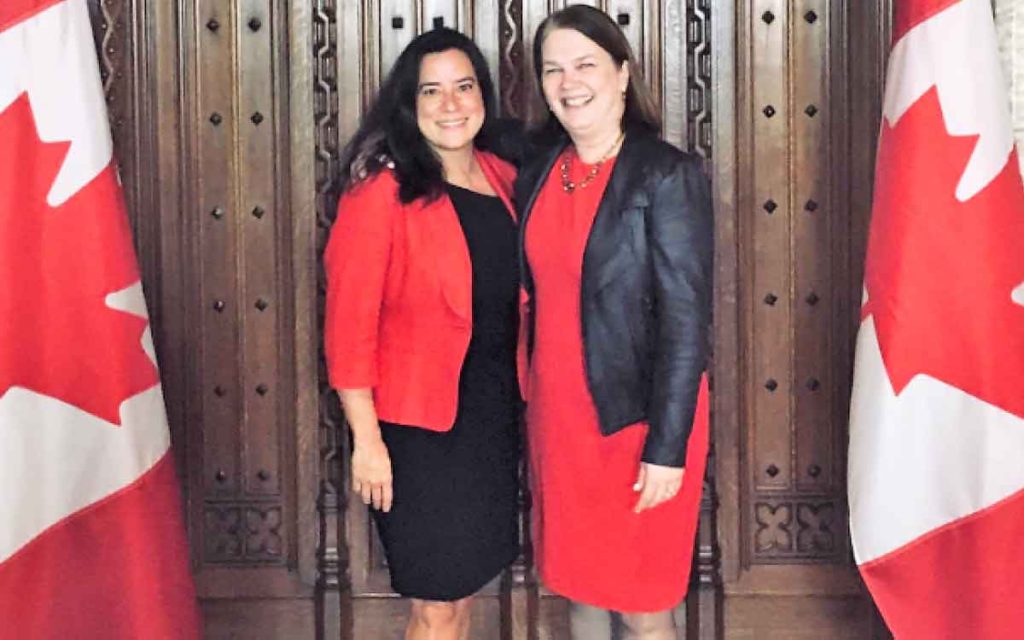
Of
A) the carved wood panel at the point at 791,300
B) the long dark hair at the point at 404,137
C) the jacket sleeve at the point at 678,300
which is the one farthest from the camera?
the carved wood panel at the point at 791,300

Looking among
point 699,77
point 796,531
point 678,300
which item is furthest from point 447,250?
point 796,531

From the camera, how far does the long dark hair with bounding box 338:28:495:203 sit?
2006 millimetres

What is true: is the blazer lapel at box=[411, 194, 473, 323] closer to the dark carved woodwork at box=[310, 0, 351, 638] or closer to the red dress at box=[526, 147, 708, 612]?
the red dress at box=[526, 147, 708, 612]

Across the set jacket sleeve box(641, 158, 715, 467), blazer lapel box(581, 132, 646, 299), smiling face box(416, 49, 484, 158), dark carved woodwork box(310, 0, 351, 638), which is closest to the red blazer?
smiling face box(416, 49, 484, 158)

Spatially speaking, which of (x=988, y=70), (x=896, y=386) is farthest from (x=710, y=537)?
(x=988, y=70)

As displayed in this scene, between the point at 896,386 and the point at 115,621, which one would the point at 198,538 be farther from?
the point at 896,386

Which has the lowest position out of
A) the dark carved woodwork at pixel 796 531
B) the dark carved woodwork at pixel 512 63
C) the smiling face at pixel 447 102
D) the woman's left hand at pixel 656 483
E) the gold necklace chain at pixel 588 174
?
the dark carved woodwork at pixel 796 531

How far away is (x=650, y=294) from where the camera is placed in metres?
1.96

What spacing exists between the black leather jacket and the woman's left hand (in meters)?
0.02

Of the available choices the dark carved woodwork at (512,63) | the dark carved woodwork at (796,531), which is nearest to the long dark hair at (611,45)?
the dark carved woodwork at (512,63)

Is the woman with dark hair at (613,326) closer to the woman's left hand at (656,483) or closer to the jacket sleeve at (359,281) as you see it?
the woman's left hand at (656,483)

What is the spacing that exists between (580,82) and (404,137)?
0.37 m

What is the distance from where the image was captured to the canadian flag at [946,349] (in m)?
2.01

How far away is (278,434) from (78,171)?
2.87 ft
